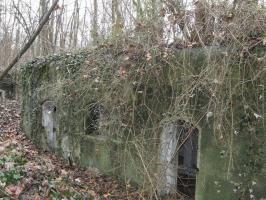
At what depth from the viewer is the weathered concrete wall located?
6508 millimetres

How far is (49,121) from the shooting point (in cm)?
1209

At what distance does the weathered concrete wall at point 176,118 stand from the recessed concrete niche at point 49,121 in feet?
0.10

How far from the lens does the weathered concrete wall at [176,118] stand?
651 cm

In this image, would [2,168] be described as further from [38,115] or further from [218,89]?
[38,115]

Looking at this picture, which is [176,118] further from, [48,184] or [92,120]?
[92,120]

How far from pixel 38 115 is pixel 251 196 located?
795 centimetres

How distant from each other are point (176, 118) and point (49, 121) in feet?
19.2

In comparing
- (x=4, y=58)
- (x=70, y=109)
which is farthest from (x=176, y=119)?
(x=4, y=58)

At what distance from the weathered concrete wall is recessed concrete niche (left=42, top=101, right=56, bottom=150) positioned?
32mm

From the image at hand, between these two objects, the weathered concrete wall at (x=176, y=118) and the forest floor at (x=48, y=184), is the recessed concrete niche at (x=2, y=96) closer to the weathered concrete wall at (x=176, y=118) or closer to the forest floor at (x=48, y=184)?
the weathered concrete wall at (x=176, y=118)

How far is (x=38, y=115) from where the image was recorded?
41.0ft

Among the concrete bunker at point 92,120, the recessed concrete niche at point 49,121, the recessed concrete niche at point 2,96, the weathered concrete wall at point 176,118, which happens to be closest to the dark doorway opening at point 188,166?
the weathered concrete wall at point 176,118

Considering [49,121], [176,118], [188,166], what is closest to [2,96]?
[49,121]

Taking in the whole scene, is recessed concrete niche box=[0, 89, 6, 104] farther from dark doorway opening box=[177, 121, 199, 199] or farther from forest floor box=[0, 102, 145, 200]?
dark doorway opening box=[177, 121, 199, 199]
